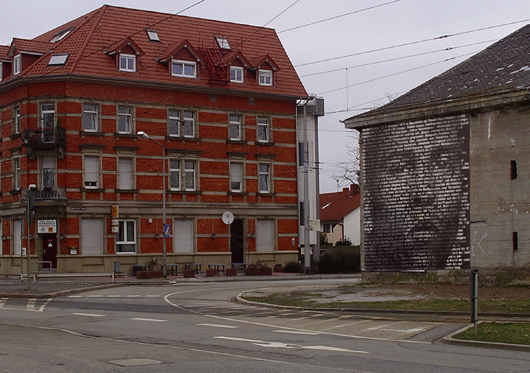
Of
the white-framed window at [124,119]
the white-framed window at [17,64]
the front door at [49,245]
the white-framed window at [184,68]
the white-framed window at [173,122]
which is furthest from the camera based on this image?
the white-framed window at [184,68]

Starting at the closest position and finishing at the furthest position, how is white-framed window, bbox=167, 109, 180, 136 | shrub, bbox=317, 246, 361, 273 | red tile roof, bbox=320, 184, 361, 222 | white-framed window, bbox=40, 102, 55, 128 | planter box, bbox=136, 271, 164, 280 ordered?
planter box, bbox=136, 271, 164, 280, white-framed window, bbox=40, 102, 55, 128, shrub, bbox=317, 246, 361, 273, white-framed window, bbox=167, 109, 180, 136, red tile roof, bbox=320, 184, 361, 222

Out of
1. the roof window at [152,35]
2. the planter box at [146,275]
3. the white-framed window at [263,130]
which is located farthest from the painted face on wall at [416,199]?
the roof window at [152,35]

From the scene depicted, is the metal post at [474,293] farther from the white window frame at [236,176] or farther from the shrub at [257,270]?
the white window frame at [236,176]

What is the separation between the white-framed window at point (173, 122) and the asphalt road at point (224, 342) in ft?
86.0

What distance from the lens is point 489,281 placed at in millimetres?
25297

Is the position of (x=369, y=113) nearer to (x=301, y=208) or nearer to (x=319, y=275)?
(x=319, y=275)

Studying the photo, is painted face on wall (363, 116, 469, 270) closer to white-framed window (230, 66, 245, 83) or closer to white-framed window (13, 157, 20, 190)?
white-framed window (230, 66, 245, 83)

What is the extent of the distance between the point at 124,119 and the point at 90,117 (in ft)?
6.69

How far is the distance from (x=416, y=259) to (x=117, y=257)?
22.9 meters

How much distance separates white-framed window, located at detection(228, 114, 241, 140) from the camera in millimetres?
50281

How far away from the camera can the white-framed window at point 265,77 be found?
169ft

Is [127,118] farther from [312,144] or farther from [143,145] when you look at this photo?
[312,144]

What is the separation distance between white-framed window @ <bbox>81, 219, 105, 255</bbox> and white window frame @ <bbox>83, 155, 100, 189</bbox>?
6.60 ft

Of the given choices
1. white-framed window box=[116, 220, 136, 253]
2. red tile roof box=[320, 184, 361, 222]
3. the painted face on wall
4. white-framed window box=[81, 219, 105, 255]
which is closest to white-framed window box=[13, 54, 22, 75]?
white-framed window box=[81, 219, 105, 255]
